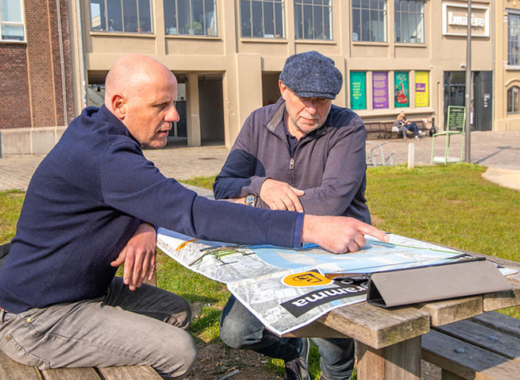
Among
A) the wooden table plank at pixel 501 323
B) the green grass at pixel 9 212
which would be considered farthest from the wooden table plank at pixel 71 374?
the green grass at pixel 9 212

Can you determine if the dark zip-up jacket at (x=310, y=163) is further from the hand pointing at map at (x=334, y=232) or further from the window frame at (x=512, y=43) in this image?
the window frame at (x=512, y=43)

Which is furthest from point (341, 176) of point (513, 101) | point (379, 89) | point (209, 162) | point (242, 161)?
point (513, 101)

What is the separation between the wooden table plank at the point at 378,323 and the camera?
1.61 meters

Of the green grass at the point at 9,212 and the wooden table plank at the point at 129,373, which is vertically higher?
the wooden table plank at the point at 129,373

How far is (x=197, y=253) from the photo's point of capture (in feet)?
8.05

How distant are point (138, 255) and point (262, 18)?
88.5 ft

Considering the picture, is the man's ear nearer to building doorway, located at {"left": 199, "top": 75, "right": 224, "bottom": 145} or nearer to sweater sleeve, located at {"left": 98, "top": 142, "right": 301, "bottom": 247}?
sweater sleeve, located at {"left": 98, "top": 142, "right": 301, "bottom": 247}

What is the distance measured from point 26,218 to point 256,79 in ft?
84.9

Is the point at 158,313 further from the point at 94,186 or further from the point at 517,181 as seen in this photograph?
the point at 517,181

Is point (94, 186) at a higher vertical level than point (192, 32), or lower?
lower

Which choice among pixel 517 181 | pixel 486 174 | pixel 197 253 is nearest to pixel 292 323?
pixel 197 253

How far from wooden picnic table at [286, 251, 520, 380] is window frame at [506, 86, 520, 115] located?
39.1 m

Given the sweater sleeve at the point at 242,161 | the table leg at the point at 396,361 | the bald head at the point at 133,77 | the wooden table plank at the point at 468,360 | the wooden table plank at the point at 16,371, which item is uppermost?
the bald head at the point at 133,77

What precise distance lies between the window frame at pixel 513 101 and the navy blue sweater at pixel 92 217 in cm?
3918
